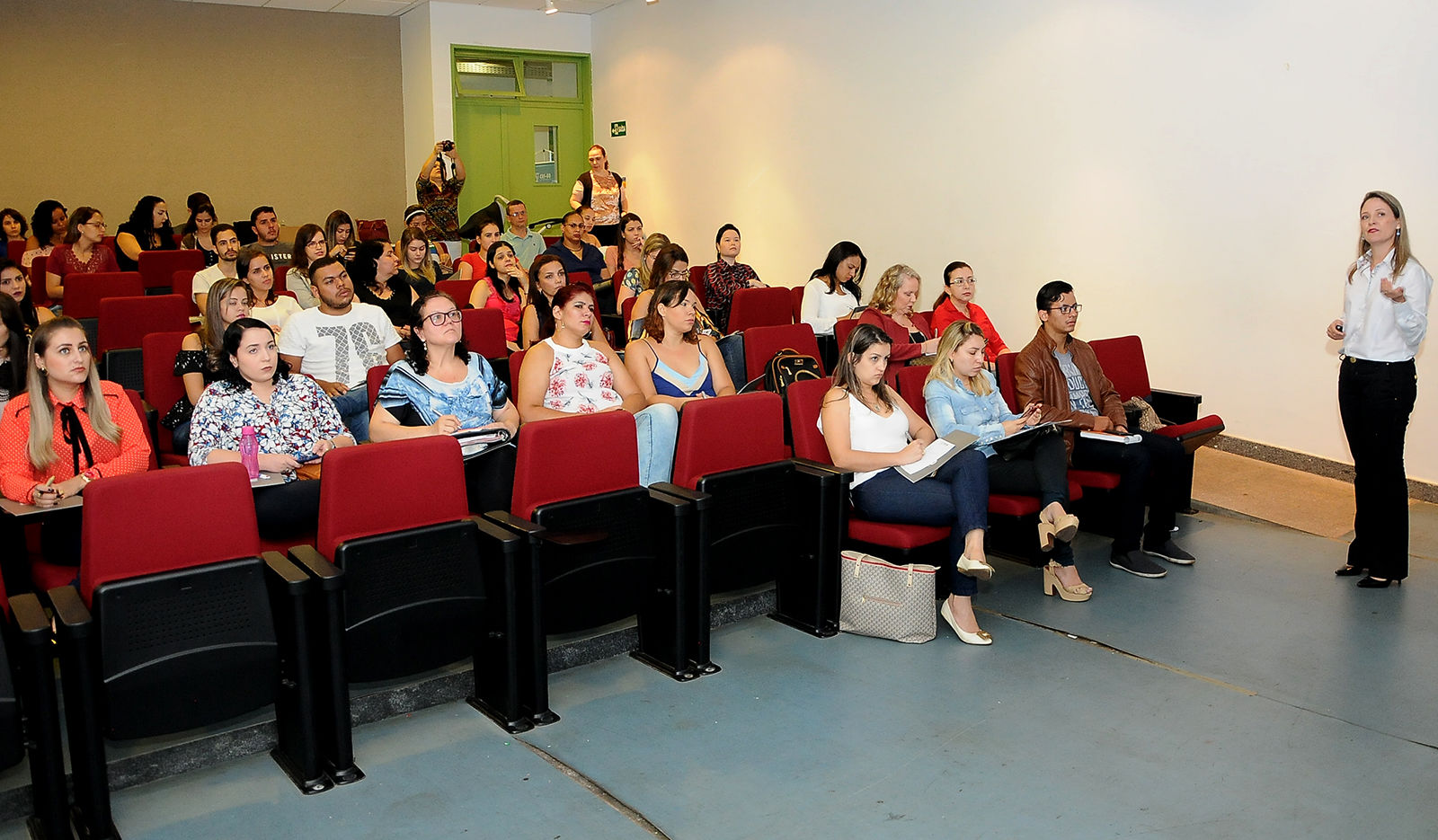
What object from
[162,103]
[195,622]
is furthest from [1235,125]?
[162,103]

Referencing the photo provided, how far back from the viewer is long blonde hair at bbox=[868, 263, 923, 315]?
607cm

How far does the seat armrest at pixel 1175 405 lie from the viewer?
538 centimetres

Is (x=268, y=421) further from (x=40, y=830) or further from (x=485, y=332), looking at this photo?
(x=485, y=332)

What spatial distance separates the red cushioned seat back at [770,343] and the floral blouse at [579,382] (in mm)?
1104

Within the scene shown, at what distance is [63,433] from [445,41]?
839 cm

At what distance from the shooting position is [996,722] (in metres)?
3.30

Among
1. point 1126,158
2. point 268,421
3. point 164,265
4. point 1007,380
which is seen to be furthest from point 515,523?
point 164,265

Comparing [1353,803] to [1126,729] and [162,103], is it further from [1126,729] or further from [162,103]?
[162,103]

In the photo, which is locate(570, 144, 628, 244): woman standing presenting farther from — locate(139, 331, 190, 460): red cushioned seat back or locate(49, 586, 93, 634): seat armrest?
locate(49, 586, 93, 634): seat armrest

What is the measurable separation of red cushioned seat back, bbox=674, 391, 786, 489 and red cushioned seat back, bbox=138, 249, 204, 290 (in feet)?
18.8

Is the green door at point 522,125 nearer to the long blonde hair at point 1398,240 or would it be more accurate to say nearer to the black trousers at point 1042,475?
the black trousers at point 1042,475

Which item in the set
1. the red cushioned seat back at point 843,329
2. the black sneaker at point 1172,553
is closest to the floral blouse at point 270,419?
the red cushioned seat back at point 843,329

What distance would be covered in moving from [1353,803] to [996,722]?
915 mm

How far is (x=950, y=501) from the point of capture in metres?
4.02
